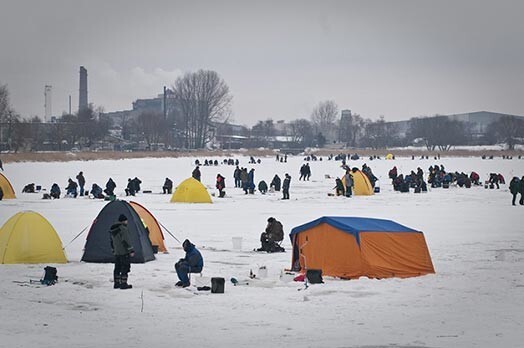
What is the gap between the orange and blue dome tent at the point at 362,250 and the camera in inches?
602

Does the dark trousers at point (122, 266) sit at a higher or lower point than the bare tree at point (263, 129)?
lower

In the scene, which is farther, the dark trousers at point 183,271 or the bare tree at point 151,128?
the bare tree at point 151,128

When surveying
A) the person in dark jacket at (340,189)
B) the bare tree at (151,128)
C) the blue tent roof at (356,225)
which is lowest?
the person in dark jacket at (340,189)

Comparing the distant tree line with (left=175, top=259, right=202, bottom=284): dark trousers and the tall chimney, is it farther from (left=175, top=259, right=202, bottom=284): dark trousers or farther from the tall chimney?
(left=175, top=259, right=202, bottom=284): dark trousers

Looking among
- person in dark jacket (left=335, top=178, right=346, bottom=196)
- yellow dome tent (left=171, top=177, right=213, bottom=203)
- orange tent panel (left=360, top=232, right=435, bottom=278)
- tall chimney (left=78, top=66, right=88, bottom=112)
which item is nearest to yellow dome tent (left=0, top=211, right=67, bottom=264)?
orange tent panel (left=360, top=232, right=435, bottom=278)

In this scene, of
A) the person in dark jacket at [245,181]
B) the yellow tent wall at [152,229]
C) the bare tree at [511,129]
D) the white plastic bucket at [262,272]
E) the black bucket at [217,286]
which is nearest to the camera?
the black bucket at [217,286]

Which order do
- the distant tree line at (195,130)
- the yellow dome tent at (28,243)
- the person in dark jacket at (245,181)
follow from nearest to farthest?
the yellow dome tent at (28,243), the person in dark jacket at (245,181), the distant tree line at (195,130)

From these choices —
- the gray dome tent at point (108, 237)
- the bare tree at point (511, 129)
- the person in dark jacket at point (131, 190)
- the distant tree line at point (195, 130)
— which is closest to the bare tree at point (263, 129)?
the distant tree line at point (195, 130)

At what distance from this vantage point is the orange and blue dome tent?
1528cm

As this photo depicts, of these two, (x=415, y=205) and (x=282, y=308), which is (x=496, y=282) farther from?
(x=415, y=205)

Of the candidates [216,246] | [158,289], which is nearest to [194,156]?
[216,246]

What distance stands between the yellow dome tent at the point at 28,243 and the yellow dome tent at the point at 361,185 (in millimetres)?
25377

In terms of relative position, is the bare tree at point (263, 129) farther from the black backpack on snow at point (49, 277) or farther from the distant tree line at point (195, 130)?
the black backpack on snow at point (49, 277)

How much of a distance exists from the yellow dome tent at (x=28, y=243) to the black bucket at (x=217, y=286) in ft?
16.0
